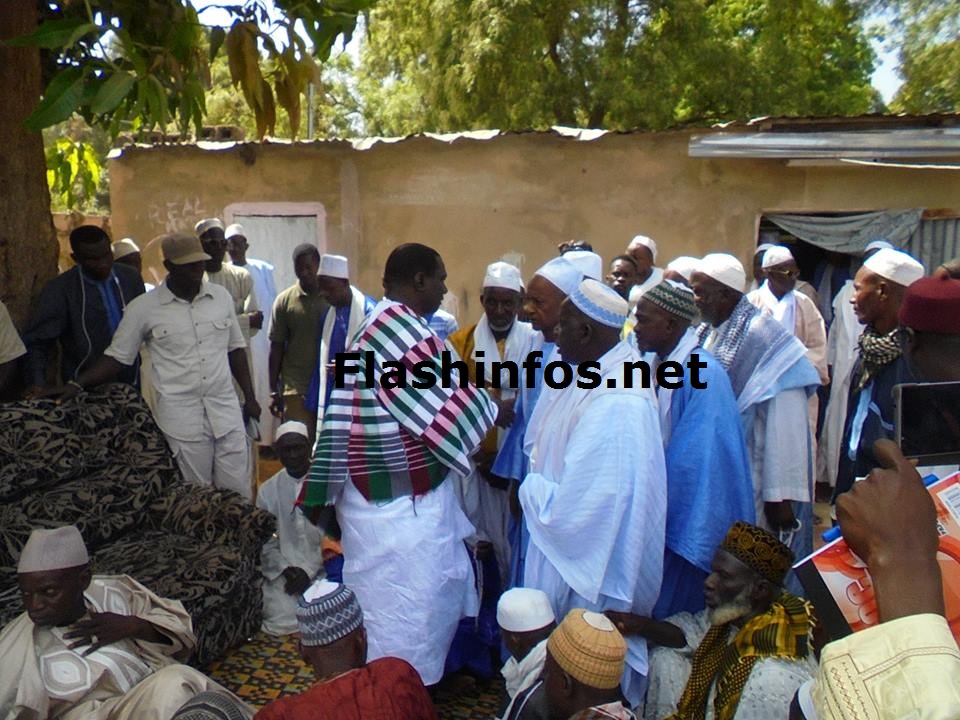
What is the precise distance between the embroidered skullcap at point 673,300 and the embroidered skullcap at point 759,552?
947 millimetres

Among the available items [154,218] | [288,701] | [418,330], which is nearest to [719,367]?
[418,330]

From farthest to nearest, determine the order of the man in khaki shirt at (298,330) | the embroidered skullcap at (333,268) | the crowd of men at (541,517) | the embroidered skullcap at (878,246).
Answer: the man in khaki shirt at (298,330) → the embroidered skullcap at (878,246) → the embroidered skullcap at (333,268) → the crowd of men at (541,517)

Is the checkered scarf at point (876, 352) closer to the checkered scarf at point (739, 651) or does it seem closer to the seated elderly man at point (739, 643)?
the seated elderly man at point (739, 643)

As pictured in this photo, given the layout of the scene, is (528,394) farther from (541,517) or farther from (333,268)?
(333,268)

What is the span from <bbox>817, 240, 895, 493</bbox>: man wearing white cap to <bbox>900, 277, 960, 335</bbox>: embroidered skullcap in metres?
5.03

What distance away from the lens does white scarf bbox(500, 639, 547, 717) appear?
279 cm

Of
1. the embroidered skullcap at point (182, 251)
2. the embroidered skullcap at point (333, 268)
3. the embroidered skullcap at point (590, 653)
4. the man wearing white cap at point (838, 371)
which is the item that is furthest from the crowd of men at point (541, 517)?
the man wearing white cap at point (838, 371)

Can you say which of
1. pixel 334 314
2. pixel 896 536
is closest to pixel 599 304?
pixel 896 536

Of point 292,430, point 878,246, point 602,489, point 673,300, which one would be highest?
point 878,246

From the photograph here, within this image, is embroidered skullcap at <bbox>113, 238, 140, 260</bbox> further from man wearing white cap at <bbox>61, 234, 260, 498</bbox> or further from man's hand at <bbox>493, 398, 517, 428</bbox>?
man's hand at <bbox>493, 398, 517, 428</bbox>

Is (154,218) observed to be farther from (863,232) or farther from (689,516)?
(689,516)

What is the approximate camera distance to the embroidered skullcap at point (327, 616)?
2463mm

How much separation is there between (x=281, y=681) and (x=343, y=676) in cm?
207

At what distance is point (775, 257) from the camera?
21.7 ft
